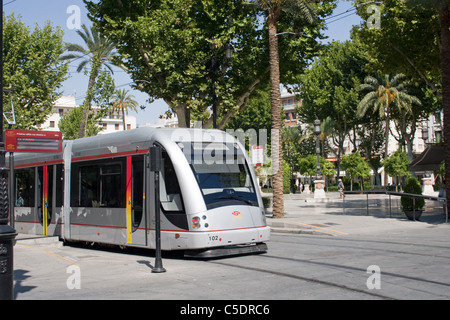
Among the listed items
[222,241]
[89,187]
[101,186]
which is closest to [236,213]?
[222,241]

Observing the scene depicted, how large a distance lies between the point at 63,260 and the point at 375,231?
9892 mm

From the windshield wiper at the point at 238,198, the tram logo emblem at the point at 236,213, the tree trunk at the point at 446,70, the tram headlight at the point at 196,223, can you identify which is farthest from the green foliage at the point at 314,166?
the tram headlight at the point at 196,223

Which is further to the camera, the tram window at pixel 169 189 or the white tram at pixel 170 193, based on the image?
the tram window at pixel 169 189

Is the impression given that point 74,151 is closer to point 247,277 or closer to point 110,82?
point 247,277

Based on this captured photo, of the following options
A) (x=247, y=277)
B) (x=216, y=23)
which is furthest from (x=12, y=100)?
(x=247, y=277)

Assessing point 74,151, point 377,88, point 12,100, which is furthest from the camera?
point 377,88

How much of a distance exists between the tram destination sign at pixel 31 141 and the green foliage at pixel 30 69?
79.5ft

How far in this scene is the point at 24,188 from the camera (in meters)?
18.3

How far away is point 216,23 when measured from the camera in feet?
80.3

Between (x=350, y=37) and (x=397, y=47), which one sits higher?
(x=350, y=37)

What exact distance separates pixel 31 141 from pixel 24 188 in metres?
3.82

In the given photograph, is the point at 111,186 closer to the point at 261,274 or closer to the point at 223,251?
the point at 223,251

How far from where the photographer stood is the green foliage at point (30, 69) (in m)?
38.7

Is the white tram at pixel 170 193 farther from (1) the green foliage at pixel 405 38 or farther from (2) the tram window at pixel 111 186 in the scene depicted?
(1) the green foliage at pixel 405 38
